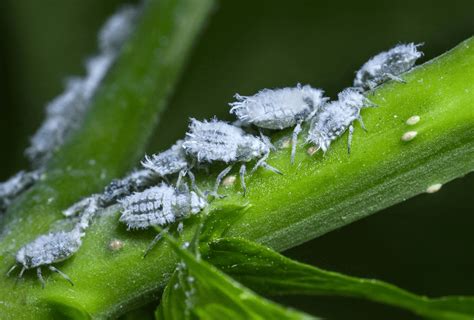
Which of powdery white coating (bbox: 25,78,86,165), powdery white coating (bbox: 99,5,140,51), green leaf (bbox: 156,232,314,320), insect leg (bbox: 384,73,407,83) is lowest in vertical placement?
green leaf (bbox: 156,232,314,320)

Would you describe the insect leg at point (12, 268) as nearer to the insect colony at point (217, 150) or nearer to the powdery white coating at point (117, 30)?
the insect colony at point (217, 150)

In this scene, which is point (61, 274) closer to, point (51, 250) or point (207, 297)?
point (51, 250)

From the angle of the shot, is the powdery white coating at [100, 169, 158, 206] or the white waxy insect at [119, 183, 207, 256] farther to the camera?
the powdery white coating at [100, 169, 158, 206]

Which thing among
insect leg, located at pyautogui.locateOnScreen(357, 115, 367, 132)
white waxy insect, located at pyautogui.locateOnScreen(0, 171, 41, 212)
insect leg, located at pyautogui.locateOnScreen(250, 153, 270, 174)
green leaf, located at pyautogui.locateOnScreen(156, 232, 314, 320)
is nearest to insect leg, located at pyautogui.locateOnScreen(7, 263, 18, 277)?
white waxy insect, located at pyautogui.locateOnScreen(0, 171, 41, 212)

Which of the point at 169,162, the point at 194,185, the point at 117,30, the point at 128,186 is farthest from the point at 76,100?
the point at 194,185

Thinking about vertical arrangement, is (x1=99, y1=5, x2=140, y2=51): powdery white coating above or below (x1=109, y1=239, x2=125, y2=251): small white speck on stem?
above

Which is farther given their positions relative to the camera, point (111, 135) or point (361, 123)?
point (111, 135)

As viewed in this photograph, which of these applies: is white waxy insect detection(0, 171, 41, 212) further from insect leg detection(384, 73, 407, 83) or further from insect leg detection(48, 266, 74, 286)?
insect leg detection(384, 73, 407, 83)
